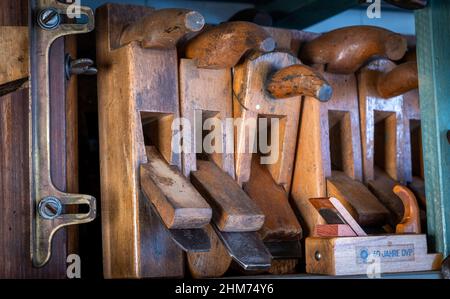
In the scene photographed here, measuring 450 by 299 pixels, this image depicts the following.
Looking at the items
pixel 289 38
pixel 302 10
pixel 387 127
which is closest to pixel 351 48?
pixel 289 38

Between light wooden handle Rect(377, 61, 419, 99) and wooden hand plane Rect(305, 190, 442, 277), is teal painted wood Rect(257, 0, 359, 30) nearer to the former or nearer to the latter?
light wooden handle Rect(377, 61, 419, 99)

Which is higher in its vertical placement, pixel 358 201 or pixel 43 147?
pixel 43 147

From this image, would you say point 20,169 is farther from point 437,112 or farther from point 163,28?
point 437,112

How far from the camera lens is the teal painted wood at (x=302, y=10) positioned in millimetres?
1842

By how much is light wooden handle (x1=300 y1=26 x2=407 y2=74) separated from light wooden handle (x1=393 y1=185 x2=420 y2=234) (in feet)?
0.82

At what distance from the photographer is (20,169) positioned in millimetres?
1271

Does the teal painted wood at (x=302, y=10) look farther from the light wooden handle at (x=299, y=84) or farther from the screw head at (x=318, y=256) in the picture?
the screw head at (x=318, y=256)

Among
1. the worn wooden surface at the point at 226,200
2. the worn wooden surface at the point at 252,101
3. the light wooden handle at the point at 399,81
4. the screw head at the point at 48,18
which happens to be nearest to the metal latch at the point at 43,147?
the screw head at the point at 48,18

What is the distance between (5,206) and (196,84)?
408 millimetres

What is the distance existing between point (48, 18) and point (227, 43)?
304mm

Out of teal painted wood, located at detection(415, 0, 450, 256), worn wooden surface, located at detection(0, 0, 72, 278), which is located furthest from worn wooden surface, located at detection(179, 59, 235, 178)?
teal painted wood, located at detection(415, 0, 450, 256)

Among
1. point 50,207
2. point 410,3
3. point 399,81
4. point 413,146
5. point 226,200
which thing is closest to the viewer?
point 50,207

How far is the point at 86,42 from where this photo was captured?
1540 millimetres

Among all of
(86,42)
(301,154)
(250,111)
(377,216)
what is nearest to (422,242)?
(377,216)
